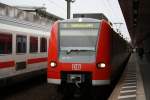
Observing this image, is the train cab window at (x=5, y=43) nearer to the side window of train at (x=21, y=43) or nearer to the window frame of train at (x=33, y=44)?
the side window of train at (x=21, y=43)

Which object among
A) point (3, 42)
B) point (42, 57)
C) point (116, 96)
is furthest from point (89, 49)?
point (42, 57)

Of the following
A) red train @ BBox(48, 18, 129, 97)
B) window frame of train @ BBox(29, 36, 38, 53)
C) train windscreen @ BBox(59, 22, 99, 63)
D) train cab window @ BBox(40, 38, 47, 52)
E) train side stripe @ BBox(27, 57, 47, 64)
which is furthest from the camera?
train cab window @ BBox(40, 38, 47, 52)

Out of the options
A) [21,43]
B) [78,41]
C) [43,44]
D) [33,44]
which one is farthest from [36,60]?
[78,41]

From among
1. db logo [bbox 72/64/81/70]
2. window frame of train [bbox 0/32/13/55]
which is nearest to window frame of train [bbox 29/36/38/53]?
window frame of train [bbox 0/32/13/55]

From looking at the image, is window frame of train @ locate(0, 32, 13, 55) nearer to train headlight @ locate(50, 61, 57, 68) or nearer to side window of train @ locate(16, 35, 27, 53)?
side window of train @ locate(16, 35, 27, 53)

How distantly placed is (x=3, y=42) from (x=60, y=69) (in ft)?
6.99

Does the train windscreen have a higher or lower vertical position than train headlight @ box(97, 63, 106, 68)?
higher

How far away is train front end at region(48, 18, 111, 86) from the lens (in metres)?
12.2

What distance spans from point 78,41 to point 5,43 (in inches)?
91.8

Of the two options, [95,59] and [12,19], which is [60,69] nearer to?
[95,59]

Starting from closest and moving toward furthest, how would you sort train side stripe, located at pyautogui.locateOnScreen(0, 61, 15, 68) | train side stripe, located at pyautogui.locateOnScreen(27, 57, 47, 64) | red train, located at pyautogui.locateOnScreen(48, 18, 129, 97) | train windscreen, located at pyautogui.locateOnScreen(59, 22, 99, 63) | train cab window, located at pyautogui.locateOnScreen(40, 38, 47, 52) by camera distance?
red train, located at pyautogui.locateOnScreen(48, 18, 129, 97) → train windscreen, located at pyautogui.locateOnScreen(59, 22, 99, 63) → train side stripe, located at pyautogui.locateOnScreen(0, 61, 15, 68) → train side stripe, located at pyautogui.locateOnScreen(27, 57, 47, 64) → train cab window, located at pyautogui.locateOnScreen(40, 38, 47, 52)

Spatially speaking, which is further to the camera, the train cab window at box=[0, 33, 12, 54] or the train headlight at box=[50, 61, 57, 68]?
the train cab window at box=[0, 33, 12, 54]

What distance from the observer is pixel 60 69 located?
40.7 ft

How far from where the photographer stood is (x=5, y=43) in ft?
44.1
